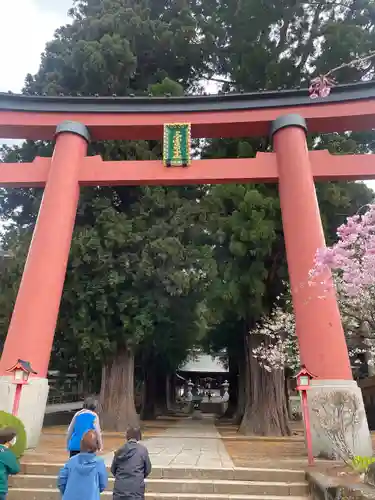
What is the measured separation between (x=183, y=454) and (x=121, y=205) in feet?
25.0

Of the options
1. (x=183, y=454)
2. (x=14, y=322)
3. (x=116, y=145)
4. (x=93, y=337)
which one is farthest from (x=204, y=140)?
(x=183, y=454)

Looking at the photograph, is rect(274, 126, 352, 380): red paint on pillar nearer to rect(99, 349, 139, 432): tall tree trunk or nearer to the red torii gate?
the red torii gate

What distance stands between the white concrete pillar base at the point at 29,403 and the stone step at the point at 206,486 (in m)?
1.75

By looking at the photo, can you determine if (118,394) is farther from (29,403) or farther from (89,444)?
(89,444)

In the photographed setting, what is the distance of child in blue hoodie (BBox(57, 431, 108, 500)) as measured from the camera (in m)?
2.98

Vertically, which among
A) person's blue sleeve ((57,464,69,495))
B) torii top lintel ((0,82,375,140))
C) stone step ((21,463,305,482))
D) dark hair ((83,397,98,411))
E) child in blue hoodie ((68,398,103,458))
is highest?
torii top lintel ((0,82,375,140))

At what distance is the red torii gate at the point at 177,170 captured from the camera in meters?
7.69

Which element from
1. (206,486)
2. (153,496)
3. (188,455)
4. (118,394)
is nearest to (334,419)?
(206,486)

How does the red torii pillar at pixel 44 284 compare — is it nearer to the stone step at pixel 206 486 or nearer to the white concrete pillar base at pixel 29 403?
the white concrete pillar base at pixel 29 403

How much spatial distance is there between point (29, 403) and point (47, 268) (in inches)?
96.2

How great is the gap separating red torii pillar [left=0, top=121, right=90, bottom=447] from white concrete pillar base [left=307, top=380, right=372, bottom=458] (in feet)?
15.1

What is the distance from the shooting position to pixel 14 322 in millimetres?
8055

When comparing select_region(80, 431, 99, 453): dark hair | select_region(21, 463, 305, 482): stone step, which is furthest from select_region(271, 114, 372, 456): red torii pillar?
select_region(80, 431, 99, 453): dark hair

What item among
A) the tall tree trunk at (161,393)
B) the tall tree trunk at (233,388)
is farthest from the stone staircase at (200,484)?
the tall tree trunk at (161,393)
